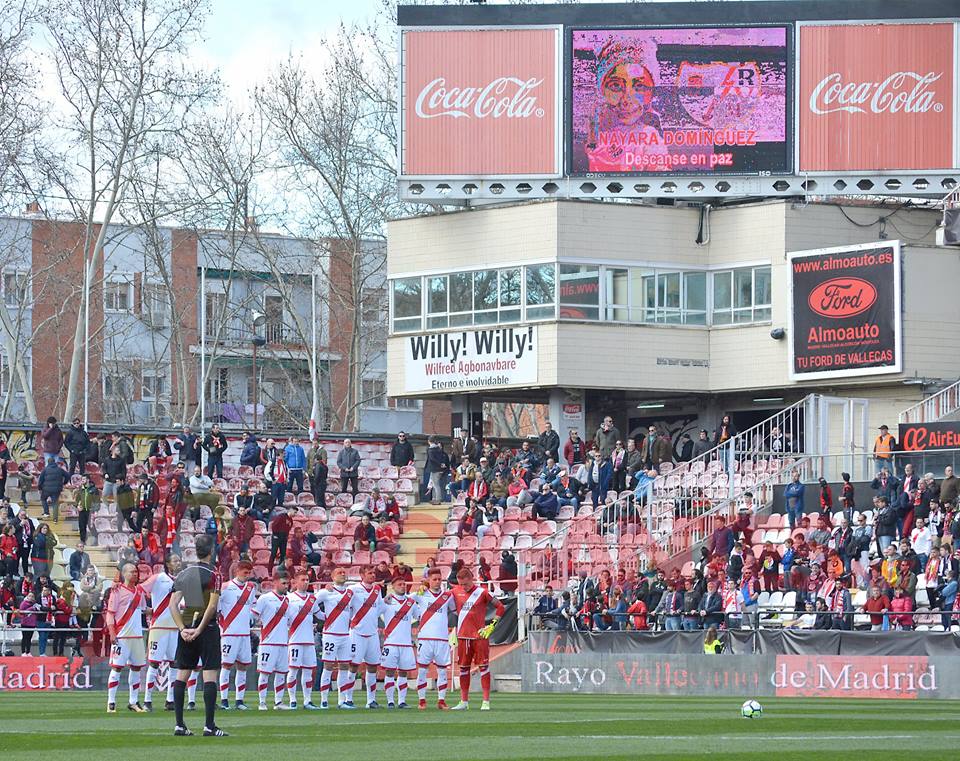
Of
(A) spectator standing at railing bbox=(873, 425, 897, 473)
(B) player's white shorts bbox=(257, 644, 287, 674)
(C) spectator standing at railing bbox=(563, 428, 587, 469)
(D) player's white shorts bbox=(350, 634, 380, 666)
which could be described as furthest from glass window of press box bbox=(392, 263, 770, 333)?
(B) player's white shorts bbox=(257, 644, 287, 674)

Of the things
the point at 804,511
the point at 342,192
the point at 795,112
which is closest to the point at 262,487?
the point at 804,511

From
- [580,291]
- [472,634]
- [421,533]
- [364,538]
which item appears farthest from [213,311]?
[472,634]

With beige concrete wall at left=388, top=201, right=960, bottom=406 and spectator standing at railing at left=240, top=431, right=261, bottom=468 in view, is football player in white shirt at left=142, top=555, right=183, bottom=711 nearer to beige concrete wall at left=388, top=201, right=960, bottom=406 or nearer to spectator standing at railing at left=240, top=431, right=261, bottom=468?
spectator standing at railing at left=240, top=431, right=261, bottom=468

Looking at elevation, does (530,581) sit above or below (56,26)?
below

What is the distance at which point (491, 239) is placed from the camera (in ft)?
163

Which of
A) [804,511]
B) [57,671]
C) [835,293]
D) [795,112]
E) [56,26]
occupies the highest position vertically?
[56,26]

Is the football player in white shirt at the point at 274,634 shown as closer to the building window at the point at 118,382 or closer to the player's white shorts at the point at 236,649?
the player's white shorts at the point at 236,649

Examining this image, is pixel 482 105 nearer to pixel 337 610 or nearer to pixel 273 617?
pixel 337 610

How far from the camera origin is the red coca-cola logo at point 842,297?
1817 inches

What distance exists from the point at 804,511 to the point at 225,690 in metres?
18.4

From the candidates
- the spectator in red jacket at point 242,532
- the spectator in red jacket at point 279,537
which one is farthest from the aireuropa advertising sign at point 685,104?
the spectator in red jacket at point 242,532

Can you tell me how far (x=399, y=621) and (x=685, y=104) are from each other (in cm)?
2541

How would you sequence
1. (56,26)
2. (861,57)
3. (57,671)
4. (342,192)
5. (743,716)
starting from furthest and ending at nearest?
(342,192), (56,26), (861,57), (57,671), (743,716)

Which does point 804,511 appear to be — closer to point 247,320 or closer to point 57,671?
point 57,671
